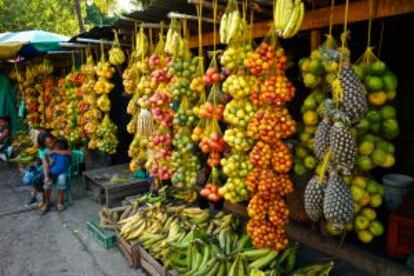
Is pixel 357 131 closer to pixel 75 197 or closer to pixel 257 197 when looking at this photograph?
pixel 257 197

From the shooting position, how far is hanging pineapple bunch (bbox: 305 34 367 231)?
2861mm

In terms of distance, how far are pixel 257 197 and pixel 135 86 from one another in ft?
10.1

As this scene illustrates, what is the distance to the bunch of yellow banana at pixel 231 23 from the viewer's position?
348 centimetres

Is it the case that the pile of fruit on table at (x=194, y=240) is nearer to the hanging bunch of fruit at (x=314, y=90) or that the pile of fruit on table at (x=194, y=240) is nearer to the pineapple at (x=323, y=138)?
the hanging bunch of fruit at (x=314, y=90)

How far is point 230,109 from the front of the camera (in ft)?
11.9

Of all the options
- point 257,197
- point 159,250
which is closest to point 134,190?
point 159,250

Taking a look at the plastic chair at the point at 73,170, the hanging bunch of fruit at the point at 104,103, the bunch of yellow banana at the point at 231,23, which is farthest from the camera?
the plastic chair at the point at 73,170

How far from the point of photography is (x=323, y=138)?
9.90ft

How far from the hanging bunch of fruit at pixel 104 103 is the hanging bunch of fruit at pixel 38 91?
3265 mm

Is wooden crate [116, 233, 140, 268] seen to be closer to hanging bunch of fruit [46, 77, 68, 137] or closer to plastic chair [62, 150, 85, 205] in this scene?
plastic chair [62, 150, 85, 205]

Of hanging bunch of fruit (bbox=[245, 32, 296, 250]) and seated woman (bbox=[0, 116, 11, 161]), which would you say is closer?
hanging bunch of fruit (bbox=[245, 32, 296, 250])

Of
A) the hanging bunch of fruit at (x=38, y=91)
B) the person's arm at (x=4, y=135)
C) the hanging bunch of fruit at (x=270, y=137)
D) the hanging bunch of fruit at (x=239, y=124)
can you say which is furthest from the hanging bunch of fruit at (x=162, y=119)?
the person's arm at (x=4, y=135)

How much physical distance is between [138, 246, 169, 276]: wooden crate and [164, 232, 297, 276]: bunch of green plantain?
0.12 m

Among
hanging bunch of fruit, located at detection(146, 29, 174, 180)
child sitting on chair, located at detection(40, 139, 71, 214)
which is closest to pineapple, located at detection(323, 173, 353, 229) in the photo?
hanging bunch of fruit, located at detection(146, 29, 174, 180)
